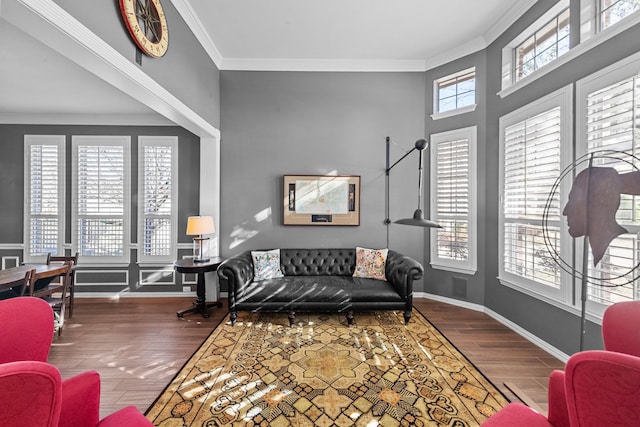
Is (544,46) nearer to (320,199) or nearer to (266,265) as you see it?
(320,199)

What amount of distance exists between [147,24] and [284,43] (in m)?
1.87

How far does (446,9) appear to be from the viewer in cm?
302

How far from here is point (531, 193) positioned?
111 inches

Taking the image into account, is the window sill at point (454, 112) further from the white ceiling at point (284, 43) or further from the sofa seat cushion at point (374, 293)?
the sofa seat cushion at point (374, 293)

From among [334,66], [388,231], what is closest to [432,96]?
[334,66]

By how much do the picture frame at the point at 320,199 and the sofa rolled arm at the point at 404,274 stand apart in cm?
101

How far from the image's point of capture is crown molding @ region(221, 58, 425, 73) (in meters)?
4.04

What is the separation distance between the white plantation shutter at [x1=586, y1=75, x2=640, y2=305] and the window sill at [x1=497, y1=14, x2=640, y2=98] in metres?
0.40

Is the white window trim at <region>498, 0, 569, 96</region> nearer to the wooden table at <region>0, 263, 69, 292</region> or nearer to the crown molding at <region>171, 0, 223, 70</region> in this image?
the crown molding at <region>171, 0, 223, 70</region>

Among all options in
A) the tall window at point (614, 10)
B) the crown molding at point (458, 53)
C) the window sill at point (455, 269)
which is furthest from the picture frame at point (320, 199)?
the tall window at point (614, 10)

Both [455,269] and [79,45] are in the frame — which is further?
[455,269]

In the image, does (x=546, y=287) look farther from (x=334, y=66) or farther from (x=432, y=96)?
(x=334, y=66)

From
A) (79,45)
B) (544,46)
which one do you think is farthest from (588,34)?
(79,45)

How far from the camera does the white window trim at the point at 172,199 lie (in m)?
4.27
